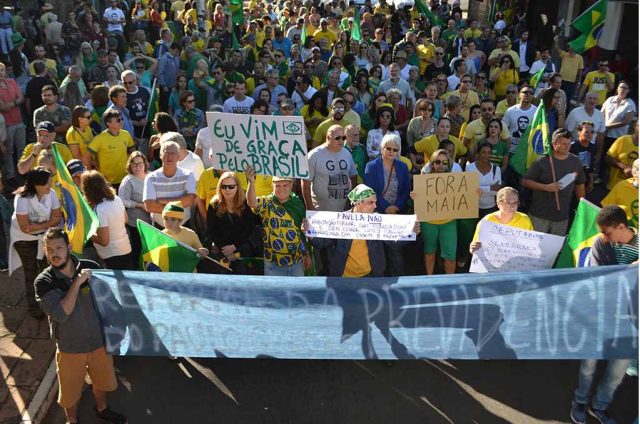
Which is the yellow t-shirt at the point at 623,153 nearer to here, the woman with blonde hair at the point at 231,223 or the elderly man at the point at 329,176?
the elderly man at the point at 329,176

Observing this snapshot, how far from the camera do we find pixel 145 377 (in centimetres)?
562

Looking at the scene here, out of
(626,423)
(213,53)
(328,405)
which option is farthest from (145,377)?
(213,53)

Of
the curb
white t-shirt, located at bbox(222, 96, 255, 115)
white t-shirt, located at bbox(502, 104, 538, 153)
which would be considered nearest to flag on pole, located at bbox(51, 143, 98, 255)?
the curb

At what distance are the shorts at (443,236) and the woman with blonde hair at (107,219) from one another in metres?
2.86

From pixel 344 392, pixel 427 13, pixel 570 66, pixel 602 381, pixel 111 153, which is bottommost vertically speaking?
pixel 344 392

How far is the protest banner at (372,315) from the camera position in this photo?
4.73 meters

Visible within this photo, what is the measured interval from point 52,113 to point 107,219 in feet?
10.5

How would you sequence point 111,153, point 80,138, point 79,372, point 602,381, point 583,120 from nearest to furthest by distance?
point 79,372
point 602,381
point 111,153
point 80,138
point 583,120

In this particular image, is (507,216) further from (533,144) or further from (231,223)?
(231,223)

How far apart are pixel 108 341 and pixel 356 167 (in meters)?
3.60

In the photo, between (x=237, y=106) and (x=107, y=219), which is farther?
(x=237, y=106)

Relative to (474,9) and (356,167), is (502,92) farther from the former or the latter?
(474,9)

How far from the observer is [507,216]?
5.73m

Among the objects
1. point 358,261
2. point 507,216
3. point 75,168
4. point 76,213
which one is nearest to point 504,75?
point 507,216
